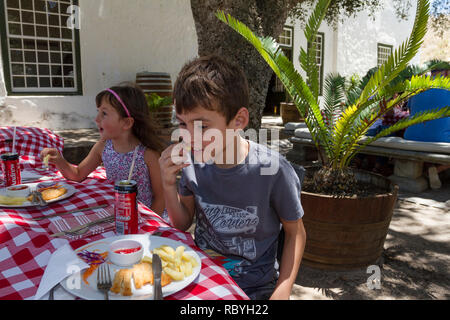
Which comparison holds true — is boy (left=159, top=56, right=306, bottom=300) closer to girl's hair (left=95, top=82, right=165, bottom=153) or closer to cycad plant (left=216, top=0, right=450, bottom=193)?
girl's hair (left=95, top=82, right=165, bottom=153)

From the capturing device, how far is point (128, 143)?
245 cm

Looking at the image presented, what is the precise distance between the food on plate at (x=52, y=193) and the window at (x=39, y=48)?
6.88 meters

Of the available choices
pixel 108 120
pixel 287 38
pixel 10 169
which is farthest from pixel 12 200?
pixel 287 38

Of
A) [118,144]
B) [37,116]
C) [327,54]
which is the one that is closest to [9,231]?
[118,144]

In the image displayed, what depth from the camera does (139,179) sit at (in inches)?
91.7

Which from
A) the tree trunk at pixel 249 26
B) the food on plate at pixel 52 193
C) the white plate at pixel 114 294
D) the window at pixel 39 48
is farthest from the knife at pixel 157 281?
the window at pixel 39 48

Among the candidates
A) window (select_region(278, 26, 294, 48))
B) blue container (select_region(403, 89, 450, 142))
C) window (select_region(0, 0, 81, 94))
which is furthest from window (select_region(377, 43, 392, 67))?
window (select_region(0, 0, 81, 94))

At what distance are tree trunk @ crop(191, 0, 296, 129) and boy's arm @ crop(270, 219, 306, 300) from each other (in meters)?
2.78

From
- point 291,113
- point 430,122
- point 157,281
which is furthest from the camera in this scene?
point 291,113

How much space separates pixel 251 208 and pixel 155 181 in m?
1.03

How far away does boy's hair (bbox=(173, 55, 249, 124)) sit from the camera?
1375 mm

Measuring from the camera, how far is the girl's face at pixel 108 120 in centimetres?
231

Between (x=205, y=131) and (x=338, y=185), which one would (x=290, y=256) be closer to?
(x=205, y=131)

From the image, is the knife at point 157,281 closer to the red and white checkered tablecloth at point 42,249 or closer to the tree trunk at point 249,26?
the red and white checkered tablecloth at point 42,249
